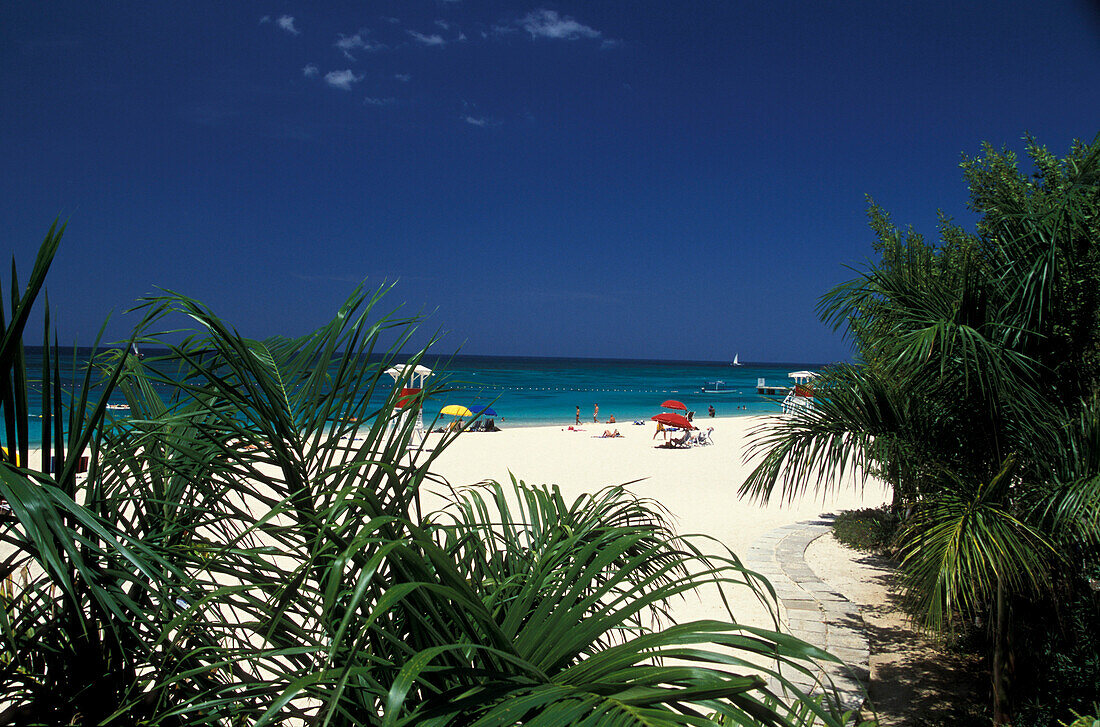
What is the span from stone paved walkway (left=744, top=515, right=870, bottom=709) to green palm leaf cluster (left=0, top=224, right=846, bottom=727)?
3147mm

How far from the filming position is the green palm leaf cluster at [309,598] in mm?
1058

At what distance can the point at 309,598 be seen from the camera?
1500 millimetres

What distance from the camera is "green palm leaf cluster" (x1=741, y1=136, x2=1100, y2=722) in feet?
10.9

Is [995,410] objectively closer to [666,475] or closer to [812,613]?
[812,613]

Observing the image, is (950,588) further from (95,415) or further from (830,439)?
(95,415)

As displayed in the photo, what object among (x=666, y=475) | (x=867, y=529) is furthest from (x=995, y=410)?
(x=666, y=475)

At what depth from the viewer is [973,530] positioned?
10.7 feet

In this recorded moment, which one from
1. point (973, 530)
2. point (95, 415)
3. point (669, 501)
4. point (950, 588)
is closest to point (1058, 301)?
point (973, 530)

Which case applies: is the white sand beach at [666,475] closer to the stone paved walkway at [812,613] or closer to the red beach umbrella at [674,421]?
the stone paved walkway at [812,613]

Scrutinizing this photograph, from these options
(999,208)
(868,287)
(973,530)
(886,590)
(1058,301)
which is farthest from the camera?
(886,590)

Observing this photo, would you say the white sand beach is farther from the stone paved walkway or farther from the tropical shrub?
the tropical shrub

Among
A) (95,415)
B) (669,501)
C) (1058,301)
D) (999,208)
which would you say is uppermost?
→ (999,208)

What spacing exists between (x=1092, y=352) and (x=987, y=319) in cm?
74

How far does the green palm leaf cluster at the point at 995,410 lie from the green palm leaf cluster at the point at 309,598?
244cm
